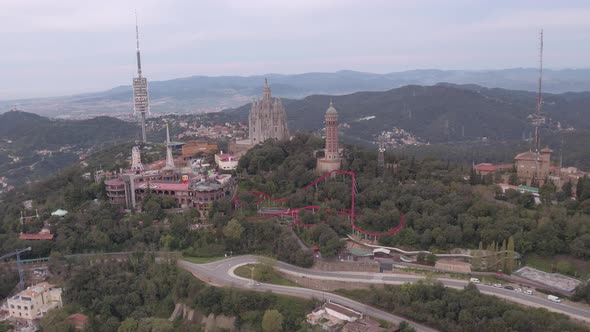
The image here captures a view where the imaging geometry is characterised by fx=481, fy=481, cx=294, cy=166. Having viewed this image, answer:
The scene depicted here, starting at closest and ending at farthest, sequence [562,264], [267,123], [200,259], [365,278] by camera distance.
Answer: [562,264]
[365,278]
[200,259]
[267,123]

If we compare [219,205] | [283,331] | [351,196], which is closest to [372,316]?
[283,331]

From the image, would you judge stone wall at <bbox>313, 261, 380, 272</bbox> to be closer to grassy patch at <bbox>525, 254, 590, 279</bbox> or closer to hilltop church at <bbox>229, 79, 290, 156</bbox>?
grassy patch at <bbox>525, 254, 590, 279</bbox>

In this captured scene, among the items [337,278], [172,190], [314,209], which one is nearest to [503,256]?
[337,278]

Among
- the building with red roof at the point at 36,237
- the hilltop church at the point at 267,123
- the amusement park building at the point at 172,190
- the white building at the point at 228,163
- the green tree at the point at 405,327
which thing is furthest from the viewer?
the hilltop church at the point at 267,123

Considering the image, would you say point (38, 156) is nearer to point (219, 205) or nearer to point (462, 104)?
point (219, 205)

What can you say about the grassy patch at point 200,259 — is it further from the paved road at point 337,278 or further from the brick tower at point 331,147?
the brick tower at point 331,147

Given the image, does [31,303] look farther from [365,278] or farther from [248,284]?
[365,278]

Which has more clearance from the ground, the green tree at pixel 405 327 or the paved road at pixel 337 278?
the paved road at pixel 337 278

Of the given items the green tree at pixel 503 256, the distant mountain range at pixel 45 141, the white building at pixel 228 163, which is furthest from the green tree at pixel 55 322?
the distant mountain range at pixel 45 141
